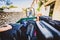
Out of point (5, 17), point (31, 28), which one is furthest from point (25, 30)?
point (5, 17)

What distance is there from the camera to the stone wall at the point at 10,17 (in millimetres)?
1476

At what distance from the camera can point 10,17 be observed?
1484 mm

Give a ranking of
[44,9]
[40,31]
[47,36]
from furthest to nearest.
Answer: [44,9] → [40,31] → [47,36]

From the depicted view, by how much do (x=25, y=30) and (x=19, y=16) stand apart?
21 cm

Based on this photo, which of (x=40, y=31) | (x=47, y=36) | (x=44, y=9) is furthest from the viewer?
(x=44, y=9)

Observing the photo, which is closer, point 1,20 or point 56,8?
point 56,8

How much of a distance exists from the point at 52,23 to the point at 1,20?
2.22 feet

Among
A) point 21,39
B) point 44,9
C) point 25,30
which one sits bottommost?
point 21,39

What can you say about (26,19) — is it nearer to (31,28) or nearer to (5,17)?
(31,28)

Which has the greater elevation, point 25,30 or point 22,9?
point 22,9

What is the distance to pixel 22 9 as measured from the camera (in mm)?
1500

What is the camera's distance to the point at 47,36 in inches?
49.3

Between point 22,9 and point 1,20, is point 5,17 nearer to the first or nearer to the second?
point 1,20

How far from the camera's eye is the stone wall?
1476 mm
